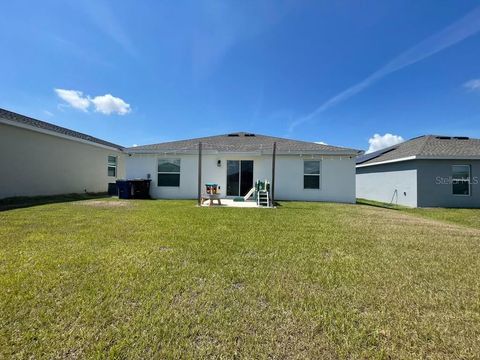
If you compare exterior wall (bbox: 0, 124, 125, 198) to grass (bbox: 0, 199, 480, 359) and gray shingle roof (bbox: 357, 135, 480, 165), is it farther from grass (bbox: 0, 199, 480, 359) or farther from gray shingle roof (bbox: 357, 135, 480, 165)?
gray shingle roof (bbox: 357, 135, 480, 165)

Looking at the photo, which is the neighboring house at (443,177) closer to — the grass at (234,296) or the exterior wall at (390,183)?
the exterior wall at (390,183)

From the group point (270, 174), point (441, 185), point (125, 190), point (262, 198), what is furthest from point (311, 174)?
point (125, 190)

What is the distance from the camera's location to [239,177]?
13.4 m

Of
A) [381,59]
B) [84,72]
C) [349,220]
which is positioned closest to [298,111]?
[381,59]

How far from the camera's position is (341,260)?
151 inches

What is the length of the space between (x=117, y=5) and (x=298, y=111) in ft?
44.4

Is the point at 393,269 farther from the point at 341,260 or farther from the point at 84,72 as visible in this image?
the point at 84,72

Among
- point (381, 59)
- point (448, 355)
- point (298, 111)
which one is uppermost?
point (381, 59)

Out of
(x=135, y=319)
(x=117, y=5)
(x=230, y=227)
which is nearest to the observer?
(x=135, y=319)

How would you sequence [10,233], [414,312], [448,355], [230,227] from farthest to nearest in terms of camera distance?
1. [230,227]
2. [10,233]
3. [414,312]
4. [448,355]

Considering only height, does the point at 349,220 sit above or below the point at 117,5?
below

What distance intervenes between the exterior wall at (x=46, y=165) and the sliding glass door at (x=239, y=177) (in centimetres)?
1006

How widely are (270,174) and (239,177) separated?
1.85 metres

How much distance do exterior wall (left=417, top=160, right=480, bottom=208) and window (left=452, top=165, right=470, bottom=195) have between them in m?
0.18
